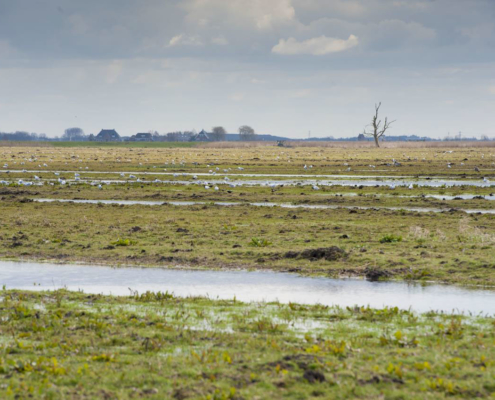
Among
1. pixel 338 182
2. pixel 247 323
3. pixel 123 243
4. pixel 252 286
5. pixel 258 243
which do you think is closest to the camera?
pixel 247 323

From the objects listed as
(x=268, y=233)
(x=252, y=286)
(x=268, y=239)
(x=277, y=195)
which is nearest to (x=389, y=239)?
(x=268, y=239)

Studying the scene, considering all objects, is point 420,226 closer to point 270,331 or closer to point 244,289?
point 244,289

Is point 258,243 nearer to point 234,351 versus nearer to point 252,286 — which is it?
point 252,286

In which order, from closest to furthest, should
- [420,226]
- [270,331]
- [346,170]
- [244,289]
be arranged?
[270,331] < [244,289] < [420,226] < [346,170]

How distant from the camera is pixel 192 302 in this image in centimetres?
1495

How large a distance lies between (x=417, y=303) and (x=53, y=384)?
349 inches

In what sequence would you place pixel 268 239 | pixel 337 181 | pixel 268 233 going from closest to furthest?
pixel 268 239 < pixel 268 233 < pixel 337 181

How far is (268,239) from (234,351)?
43.6ft

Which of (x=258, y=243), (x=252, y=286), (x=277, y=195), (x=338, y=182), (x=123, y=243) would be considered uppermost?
(x=338, y=182)

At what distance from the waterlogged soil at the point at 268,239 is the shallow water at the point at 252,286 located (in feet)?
3.31

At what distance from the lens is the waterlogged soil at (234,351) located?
922cm

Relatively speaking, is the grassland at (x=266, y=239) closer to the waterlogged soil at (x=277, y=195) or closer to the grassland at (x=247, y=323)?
the grassland at (x=247, y=323)

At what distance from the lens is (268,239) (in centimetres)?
2409

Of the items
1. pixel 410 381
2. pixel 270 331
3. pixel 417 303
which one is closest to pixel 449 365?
pixel 410 381
